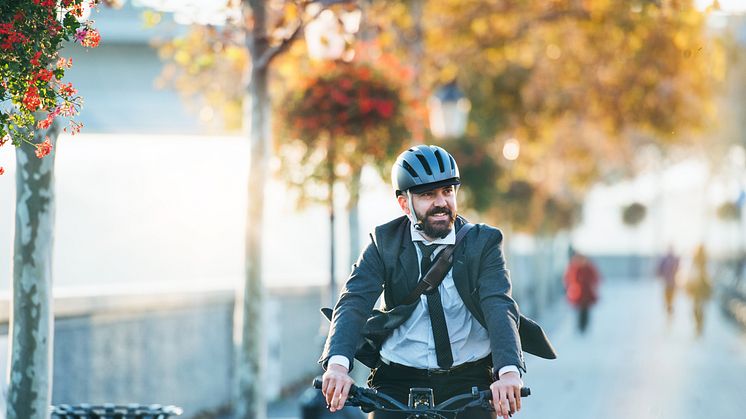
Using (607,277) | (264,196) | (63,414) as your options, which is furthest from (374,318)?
(607,277)

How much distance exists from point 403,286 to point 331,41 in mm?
8581

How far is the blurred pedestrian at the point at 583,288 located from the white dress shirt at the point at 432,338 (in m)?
24.7

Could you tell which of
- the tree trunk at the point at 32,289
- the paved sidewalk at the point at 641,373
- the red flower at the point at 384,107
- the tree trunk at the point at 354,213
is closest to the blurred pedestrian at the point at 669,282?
the paved sidewalk at the point at 641,373

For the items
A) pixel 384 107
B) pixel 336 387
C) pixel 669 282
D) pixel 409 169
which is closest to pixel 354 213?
pixel 384 107

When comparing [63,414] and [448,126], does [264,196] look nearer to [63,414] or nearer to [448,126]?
[63,414]

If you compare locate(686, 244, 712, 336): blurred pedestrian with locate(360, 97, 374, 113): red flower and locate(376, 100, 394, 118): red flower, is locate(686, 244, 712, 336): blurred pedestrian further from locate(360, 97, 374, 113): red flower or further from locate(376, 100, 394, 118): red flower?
locate(360, 97, 374, 113): red flower

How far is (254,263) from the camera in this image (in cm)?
1283

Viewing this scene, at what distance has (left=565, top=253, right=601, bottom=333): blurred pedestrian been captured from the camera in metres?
30.2

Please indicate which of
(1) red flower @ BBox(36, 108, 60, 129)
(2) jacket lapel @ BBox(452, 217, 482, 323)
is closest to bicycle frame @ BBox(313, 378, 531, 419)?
(2) jacket lapel @ BBox(452, 217, 482, 323)

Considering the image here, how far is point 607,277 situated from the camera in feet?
283

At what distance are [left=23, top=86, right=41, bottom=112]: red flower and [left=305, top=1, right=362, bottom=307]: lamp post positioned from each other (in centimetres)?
629

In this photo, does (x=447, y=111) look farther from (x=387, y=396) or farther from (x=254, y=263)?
(x=387, y=396)

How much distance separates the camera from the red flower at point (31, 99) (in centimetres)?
542

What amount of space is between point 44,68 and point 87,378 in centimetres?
579
